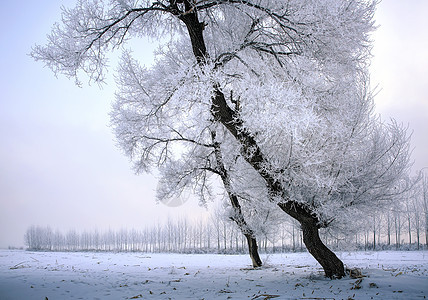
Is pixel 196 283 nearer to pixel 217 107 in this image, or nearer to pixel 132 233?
pixel 217 107

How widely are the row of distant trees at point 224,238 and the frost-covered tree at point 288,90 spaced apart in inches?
57.3

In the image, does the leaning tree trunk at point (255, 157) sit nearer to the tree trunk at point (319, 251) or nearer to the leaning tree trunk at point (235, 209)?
the tree trunk at point (319, 251)

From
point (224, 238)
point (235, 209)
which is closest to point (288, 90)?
point (235, 209)

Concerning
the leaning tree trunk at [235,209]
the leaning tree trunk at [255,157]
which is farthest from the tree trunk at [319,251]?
the leaning tree trunk at [235,209]

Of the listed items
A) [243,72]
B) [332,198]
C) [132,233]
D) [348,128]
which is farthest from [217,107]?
[132,233]

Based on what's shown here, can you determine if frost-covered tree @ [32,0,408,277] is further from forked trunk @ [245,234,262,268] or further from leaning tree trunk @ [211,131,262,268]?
forked trunk @ [245,234,262,268]

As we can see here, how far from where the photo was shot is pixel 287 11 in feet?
19.0

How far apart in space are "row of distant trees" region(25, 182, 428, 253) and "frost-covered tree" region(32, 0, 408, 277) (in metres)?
1.45

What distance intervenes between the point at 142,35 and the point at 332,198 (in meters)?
6.37

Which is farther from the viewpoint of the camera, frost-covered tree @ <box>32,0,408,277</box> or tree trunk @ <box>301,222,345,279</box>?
tree trunk @ <box>301,222,345,279</box>

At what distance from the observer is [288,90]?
523 cm

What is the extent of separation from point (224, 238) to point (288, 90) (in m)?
33.0

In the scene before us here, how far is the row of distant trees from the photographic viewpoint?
43.4 ft

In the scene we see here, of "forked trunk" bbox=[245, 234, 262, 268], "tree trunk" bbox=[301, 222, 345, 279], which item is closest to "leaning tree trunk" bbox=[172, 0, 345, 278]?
"tree trunk" bbox=[301, 222, 345, 279]
